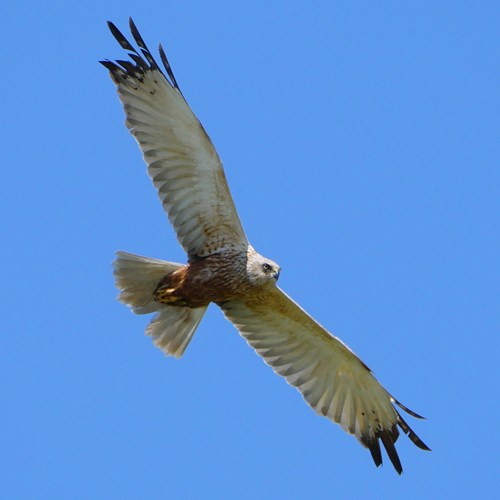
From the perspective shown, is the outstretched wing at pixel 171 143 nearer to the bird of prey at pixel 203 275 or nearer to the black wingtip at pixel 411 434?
the bird of prey at pixel 203 275

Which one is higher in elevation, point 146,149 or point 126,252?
point 146,149

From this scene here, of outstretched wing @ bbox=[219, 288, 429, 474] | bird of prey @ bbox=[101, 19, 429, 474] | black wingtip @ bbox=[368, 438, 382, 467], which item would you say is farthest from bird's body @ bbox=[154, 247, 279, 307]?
black wingtip @ bbox=[368, 438, 382, 467]

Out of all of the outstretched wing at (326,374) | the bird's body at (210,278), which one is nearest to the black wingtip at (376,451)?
the outstretched wing at (326,374)

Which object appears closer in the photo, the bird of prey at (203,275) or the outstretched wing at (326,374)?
the bird of prey at (203,275)

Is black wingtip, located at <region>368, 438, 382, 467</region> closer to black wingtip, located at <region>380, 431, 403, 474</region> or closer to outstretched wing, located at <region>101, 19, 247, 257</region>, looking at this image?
black wingtip, located at <region>380, 431, 403, 474</region>

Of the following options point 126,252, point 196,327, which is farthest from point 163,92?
point 196,327

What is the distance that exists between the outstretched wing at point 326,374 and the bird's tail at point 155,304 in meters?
0.51

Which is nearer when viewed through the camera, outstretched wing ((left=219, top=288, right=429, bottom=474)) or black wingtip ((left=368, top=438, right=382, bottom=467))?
outstretched wing ((left=219, top=288, right=429, bottom=474))

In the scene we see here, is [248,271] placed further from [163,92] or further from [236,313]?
[163,92]

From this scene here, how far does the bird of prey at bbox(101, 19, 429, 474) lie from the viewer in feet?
37.2

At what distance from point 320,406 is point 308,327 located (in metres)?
0.80

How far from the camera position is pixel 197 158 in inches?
447

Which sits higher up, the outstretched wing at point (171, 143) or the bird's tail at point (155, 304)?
the outstretched wing at point (171, 143)

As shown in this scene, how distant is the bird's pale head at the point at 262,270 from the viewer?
450 inches
